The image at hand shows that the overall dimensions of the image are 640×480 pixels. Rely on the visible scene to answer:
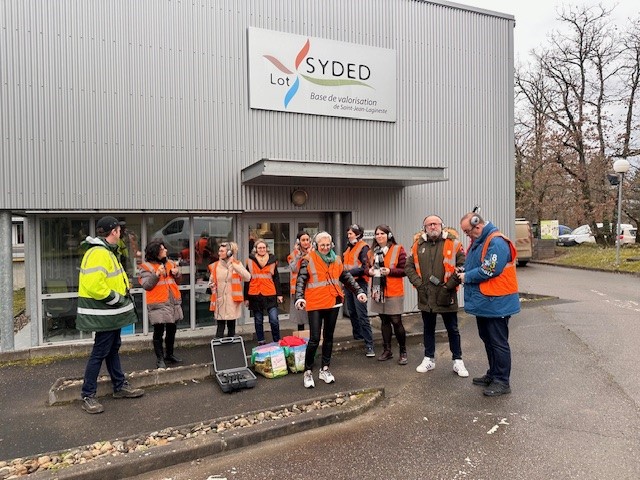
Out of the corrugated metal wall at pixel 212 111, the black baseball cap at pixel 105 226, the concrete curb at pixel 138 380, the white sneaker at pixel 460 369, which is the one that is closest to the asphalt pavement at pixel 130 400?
the concrete curb at pixel 138 380

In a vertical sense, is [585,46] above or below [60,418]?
above

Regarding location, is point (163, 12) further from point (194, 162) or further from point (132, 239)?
point (132, 239)

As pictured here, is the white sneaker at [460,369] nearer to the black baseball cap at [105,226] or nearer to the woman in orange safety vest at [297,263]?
the woman in orange safety vest at [297,263]

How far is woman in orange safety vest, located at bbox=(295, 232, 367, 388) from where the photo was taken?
5258mm

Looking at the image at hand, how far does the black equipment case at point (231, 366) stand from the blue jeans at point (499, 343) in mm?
2745

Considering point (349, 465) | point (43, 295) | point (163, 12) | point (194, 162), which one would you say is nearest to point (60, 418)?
point (349, 465)

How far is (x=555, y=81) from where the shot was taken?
1088 inches

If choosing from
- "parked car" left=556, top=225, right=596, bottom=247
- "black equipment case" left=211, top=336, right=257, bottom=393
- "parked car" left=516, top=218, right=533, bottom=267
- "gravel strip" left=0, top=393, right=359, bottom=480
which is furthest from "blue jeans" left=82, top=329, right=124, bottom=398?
"parked car" left=556, top=225, right=596, bottom=247

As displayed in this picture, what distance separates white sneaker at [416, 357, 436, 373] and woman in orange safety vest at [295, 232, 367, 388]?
3.98ft

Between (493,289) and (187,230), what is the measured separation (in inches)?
217

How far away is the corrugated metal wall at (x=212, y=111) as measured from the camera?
23.2 ft

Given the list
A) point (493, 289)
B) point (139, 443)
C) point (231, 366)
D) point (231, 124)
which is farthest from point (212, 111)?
point (139, 443)

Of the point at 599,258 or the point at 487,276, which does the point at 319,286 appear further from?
the point at 599,258

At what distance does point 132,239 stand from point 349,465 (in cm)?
582
